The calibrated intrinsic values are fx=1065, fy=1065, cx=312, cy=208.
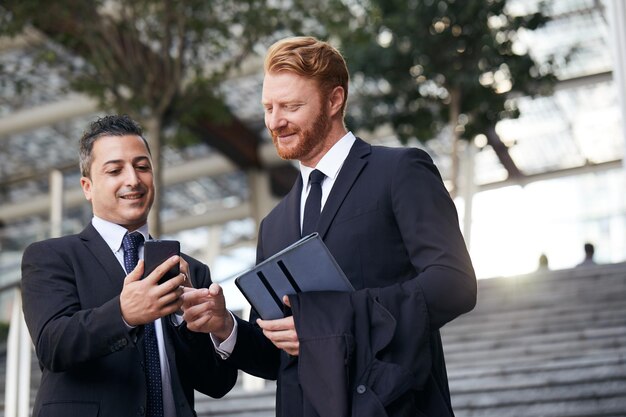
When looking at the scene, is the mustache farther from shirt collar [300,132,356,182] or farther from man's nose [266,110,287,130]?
shirt collar [300,132,356,182]

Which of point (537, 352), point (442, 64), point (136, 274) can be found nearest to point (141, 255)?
point (136, 274)

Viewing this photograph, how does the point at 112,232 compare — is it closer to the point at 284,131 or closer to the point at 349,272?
the point at 284,131

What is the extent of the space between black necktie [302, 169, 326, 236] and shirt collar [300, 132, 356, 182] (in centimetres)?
2

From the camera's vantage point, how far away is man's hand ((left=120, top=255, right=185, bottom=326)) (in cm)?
281

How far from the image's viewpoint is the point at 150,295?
2.81m

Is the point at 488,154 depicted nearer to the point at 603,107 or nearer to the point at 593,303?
the point at 603,107

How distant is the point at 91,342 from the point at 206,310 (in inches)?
14.0

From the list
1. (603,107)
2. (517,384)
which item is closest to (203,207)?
(603,107)

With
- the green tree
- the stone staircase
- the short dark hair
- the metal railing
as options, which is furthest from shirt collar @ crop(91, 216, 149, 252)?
the green tree

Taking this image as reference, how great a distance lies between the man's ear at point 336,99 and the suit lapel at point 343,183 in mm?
125

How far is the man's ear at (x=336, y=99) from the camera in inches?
122

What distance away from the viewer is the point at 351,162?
307 cm

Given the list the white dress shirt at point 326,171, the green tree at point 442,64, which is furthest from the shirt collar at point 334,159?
the green tree at point 442,64

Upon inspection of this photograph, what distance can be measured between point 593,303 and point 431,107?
22.8 feet
